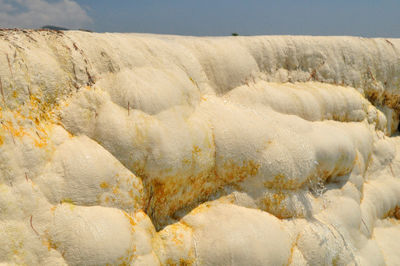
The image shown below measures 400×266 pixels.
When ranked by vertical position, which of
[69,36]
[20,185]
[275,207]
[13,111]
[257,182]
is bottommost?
[275,207]

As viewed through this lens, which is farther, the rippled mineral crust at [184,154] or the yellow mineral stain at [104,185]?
the yellow mineral stain at [104,185]

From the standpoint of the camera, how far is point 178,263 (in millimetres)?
3051

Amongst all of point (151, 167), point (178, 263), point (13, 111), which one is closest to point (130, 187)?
point (151, 167)

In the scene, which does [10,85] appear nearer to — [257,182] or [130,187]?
[130,187]

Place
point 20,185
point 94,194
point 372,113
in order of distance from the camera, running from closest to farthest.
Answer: point 20,185 < point 94,194 < point 372,113

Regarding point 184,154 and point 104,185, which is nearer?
point 104,185

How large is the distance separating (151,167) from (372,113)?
380cm

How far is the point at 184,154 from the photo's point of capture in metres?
3.19

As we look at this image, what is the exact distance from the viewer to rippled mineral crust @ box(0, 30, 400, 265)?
248 cm

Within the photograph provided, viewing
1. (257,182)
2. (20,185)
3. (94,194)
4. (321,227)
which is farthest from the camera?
(321,227)

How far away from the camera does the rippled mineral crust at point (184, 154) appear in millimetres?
2484

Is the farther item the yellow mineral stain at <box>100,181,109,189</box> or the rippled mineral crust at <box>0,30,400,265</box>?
the yellow mineral stain at <box>100,181,109,189</box>

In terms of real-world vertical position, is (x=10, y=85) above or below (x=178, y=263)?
above

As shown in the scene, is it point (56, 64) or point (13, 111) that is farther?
point (56, 64)
